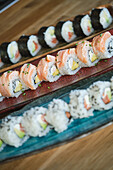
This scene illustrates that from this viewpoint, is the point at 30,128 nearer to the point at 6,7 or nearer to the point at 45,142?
the point at 45,142

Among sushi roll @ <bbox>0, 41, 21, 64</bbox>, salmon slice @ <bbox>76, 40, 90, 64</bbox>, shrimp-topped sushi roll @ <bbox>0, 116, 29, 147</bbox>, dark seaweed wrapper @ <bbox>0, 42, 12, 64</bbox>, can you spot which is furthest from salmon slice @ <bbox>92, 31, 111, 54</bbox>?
dark seaweed wrapper @ <bbox>0, 42, 12, 64</bbox>

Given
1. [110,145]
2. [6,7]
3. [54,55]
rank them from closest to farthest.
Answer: [110,145] → [54,55] → [6,7]

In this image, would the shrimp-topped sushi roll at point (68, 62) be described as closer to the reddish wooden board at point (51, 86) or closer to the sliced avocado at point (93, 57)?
the reddish wooden board at point (51, 86)

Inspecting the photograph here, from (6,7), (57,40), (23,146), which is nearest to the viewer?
(23,146)

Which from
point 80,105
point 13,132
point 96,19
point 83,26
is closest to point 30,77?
point 13,132

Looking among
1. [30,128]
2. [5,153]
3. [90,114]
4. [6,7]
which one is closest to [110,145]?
[90,114]

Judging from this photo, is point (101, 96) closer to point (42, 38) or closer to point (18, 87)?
point (18, 87)

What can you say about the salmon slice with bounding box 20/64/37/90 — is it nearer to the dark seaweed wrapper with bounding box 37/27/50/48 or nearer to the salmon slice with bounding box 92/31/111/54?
the dark seaweed wrapper with bounding box 37/27/50/48

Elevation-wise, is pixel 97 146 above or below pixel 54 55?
below

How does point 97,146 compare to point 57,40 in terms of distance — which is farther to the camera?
point 57,40
